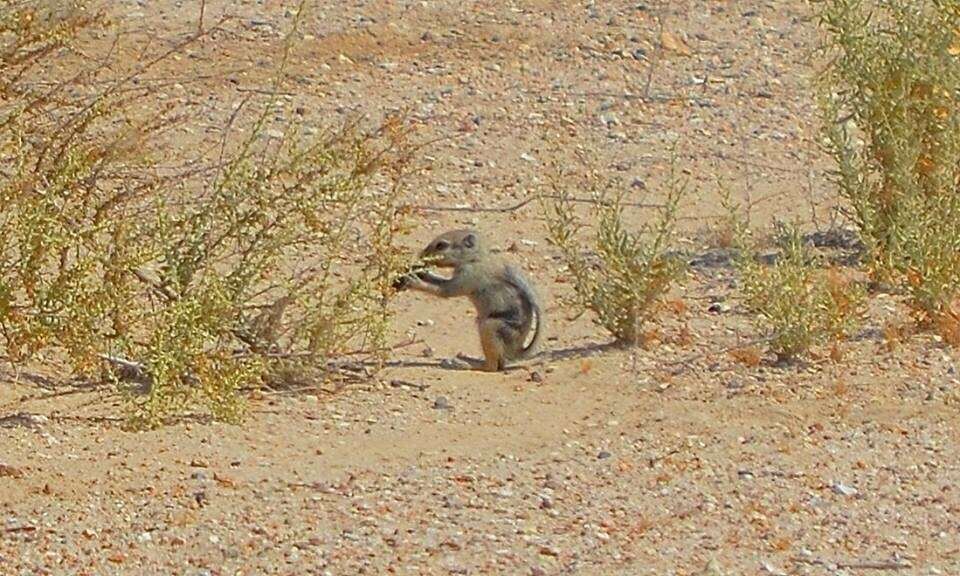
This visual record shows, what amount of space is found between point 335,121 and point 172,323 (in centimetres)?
643

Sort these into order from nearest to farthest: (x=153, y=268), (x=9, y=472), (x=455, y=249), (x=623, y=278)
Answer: (x=9, y=472) < (x=153, y=268) < (x=623, y=278) < (x=455, y=249)

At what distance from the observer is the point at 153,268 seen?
9.78 meters

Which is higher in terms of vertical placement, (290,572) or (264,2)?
(264,2)

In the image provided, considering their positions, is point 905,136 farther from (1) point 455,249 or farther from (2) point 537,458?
(2) point 537,458

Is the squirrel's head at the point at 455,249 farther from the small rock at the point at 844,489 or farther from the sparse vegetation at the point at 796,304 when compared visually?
the small rock at the point at 844,489

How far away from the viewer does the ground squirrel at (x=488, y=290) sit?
392 inches

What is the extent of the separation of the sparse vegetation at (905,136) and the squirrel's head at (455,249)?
69.8 inches

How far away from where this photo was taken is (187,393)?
8.11m

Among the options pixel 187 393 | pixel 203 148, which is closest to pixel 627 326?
pixel 187 393

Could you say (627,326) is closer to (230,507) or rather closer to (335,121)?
(230,507)

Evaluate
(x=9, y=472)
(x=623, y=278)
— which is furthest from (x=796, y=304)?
(x=9, y=472)

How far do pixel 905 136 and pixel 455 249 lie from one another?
7.27 ft

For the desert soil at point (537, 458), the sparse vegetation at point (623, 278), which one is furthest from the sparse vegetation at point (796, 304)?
the sparse vegetation at point (623, 278)

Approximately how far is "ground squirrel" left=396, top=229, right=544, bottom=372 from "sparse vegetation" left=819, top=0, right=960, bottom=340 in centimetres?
167
